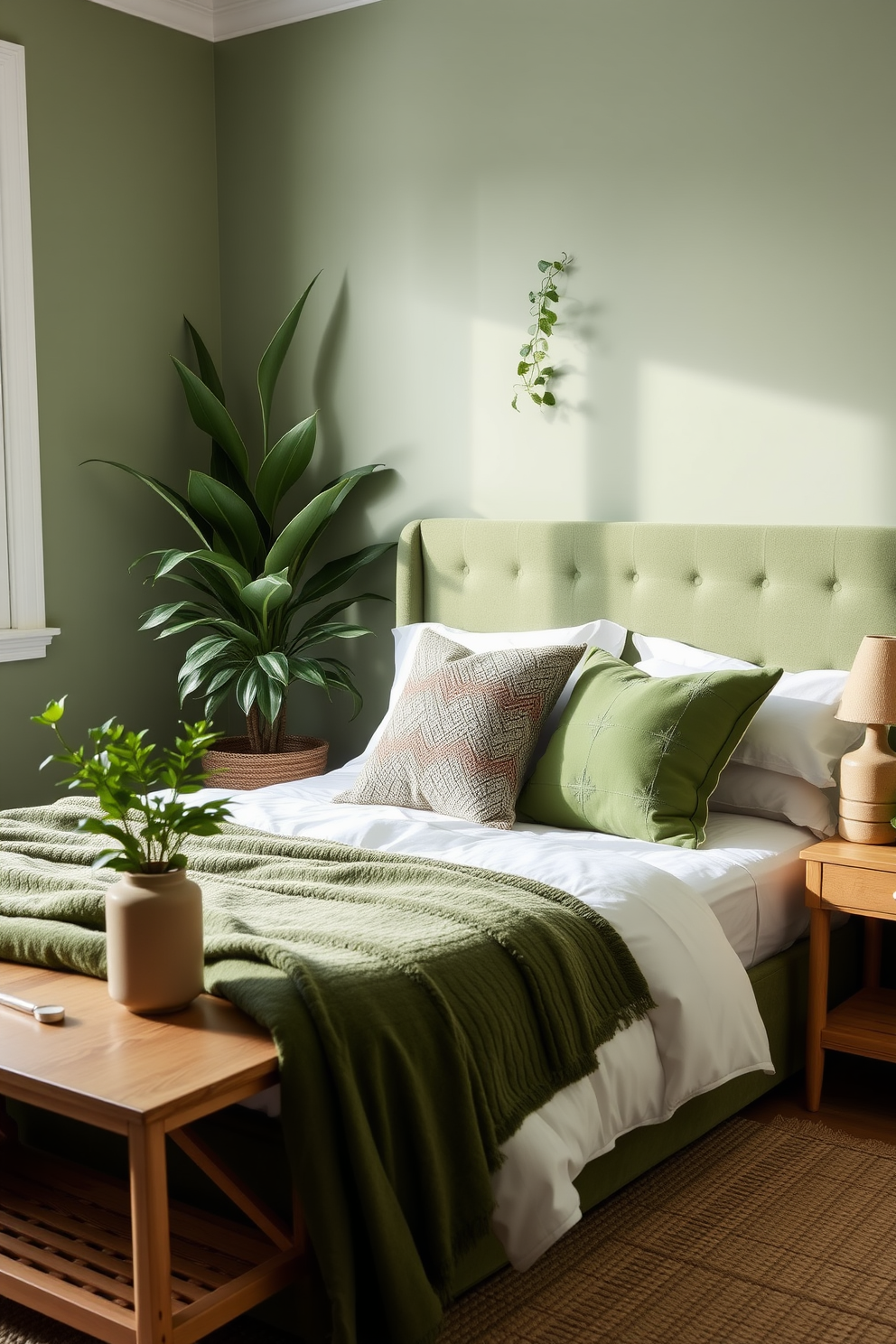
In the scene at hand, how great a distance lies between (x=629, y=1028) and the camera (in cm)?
231

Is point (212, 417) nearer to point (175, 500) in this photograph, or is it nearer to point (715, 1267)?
point (175, 500)

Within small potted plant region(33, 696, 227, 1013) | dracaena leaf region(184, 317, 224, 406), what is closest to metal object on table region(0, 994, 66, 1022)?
small potted plant region(33, 696, 227, 1013)

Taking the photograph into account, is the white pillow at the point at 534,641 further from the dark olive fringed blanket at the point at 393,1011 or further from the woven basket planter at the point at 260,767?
the dark olive fringed blanket at the point at 393,1011

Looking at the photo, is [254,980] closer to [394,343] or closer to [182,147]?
[394,343]

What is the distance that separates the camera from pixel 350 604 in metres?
4.04

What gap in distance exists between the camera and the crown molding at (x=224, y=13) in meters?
4.11

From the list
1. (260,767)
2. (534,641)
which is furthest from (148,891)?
(260,767)

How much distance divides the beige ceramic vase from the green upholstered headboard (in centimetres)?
180

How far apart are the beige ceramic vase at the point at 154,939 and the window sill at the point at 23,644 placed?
84.8 inches

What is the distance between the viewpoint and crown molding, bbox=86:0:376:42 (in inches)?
162

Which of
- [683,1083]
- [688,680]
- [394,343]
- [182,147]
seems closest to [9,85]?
[182,147]

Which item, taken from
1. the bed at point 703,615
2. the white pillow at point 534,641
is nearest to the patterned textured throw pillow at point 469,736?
the white pillow at point 534,641

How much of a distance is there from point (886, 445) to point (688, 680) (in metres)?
0.77

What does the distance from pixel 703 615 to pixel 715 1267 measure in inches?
63.7
